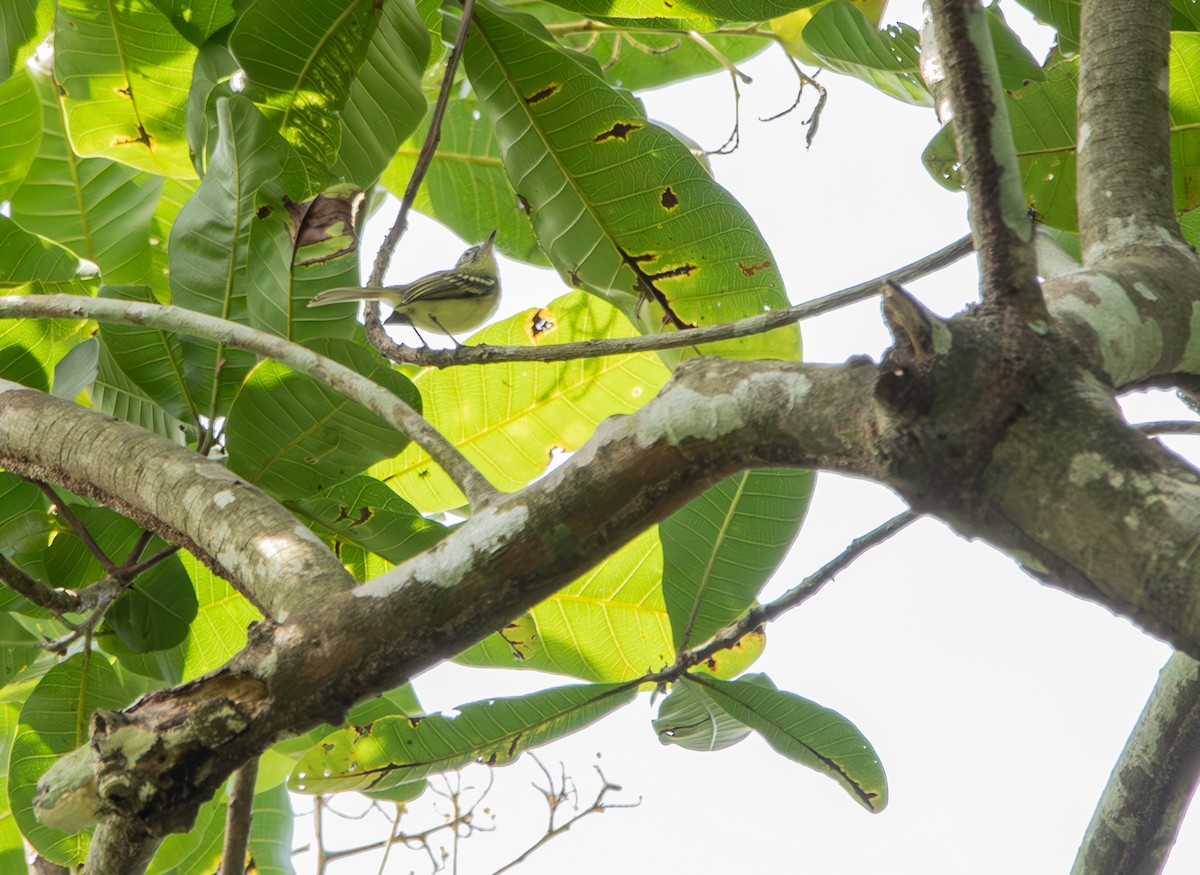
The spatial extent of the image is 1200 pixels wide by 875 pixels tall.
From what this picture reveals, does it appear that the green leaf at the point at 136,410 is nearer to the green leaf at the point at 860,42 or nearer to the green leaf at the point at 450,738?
the green leaf at the point at 450,738

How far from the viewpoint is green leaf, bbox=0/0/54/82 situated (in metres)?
2.36

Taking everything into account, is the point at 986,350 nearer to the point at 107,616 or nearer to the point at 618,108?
the point at 618,108

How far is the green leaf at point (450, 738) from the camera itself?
1834 mm

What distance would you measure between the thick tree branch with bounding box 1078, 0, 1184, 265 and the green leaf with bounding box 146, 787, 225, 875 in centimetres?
184

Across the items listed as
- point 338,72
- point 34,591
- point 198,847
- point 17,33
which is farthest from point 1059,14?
point 198,847

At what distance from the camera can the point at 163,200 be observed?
2.90m

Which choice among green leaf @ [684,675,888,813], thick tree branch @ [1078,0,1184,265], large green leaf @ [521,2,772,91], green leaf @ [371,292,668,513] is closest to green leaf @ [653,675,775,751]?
green leaf @ [684,675,888,813]

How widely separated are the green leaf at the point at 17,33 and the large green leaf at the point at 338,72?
0.69 meters

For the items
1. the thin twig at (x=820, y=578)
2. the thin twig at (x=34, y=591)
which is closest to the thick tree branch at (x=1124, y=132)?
the thin twig at (x=820, y=578)

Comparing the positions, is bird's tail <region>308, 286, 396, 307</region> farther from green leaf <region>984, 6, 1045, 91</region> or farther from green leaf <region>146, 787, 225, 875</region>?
green leaf <region>984, 6, 1045, 91</region>

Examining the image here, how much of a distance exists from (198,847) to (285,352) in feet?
5.03

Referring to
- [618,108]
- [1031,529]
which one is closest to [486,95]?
[618,108]

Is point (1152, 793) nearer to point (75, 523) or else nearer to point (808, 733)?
point (808, 733)

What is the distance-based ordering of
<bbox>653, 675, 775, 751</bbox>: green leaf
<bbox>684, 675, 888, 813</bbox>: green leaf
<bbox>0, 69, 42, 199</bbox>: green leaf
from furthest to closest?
<bbox>0, 69, 42, 199</bbox>: green leaf
<bbox>653, 675, 775, 751</bbox>: green leaf
<bbox>684, 675, 888, 813</bbox>: green leaf
